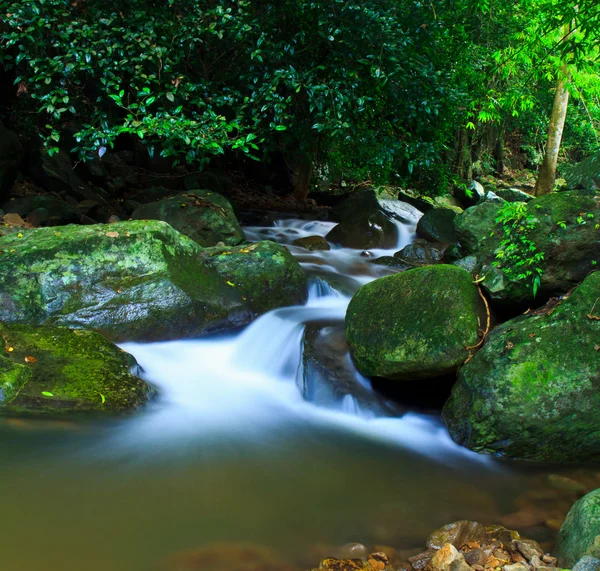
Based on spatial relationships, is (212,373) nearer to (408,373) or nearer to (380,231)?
(408,373)

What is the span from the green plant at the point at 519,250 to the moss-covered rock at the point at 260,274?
2.69 metres

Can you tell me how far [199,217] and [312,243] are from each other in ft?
8.39

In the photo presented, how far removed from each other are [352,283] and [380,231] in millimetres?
3340

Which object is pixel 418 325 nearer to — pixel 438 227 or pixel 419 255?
pixel 419 255

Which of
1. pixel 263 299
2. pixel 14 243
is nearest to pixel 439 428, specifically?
pixel 263 299

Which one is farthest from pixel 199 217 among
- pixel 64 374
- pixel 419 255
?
pixel 64 374

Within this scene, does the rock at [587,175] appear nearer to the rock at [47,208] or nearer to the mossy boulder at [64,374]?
the mossy boulder at [64,374]

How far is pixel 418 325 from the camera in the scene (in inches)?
184

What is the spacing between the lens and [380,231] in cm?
1083

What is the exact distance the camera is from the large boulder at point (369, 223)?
419 inches

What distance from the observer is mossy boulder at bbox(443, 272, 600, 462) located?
397 cm

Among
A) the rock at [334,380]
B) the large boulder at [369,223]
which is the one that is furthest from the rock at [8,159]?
the rock at [334,380]

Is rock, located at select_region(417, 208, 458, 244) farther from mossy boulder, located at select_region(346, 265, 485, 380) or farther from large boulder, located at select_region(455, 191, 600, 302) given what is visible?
mossy boulder, located at select_region(346, 265, 485, 380)

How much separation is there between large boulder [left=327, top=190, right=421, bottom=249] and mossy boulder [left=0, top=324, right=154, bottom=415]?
21.5 ft
